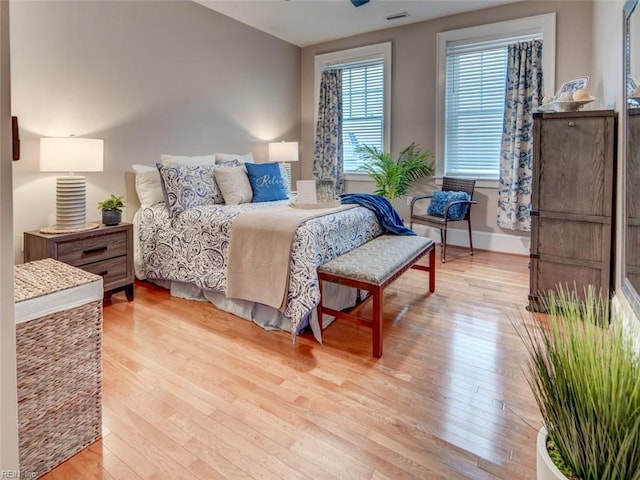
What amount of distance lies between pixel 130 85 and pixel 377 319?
10.2 ft

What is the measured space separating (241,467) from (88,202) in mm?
2788

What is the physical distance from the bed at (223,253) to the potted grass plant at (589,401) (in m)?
1.52

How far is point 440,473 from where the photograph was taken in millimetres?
1401

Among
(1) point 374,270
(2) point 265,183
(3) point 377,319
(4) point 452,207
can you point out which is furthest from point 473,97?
(3) point 377,319

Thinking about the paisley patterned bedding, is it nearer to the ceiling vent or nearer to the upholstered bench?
the upholstered bench

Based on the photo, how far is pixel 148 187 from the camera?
3.49 metres

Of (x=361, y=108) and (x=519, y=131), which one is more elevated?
(x=361, y=108)

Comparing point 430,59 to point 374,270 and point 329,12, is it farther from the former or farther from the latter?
point 374,270

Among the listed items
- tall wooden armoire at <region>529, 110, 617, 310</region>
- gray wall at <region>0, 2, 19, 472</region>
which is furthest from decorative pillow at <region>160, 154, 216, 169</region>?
tall wooden armoire at <region>529, 110, 617, 310</region>

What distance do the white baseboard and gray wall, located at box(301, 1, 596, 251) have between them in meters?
0.04

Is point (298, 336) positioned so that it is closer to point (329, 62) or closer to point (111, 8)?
point (111, 8)

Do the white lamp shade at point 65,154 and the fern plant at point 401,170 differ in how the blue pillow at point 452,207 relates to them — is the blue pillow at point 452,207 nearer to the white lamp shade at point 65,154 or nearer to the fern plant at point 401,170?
the fern plant at point 401,170

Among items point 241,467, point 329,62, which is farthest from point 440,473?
point 329,62

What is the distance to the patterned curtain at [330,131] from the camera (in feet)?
18.2
